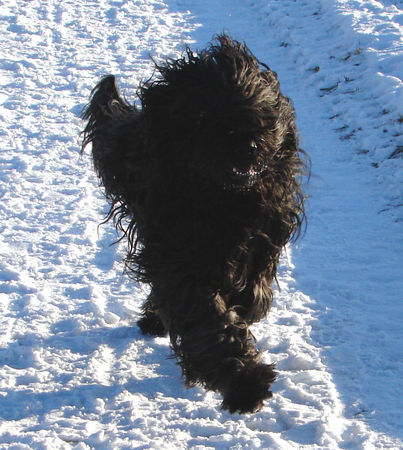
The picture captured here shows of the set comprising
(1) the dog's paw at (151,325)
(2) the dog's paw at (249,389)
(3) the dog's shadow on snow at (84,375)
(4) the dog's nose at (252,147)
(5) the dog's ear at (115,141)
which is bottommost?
(3) the dog's shadow on snow at (84,375)

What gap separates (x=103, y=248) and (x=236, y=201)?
2.09m

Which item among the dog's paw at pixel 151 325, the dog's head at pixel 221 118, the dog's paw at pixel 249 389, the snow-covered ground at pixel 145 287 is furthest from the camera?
the dog's paw at pixel 151 325

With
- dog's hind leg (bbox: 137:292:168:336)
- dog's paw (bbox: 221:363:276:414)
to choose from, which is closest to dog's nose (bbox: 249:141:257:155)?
dog's paw (bbox: 221:363:276:414)

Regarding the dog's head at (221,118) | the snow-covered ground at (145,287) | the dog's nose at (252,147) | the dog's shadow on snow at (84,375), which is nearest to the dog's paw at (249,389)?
the snow-covered ground at (145,287)

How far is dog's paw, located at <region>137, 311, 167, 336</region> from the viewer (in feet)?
12.8

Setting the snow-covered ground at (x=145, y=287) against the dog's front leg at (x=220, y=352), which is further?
the snow-covered ground at (x=145, y=287)

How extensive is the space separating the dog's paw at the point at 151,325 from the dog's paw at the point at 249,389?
1.11 m

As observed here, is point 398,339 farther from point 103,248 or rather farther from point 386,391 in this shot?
point 103,248

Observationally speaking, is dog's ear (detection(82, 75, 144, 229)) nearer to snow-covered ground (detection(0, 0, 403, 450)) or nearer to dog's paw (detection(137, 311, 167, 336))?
dog's paw (detection(137, 311, 167, 336))

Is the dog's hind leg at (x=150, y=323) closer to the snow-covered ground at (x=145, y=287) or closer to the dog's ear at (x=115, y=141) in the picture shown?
the snow-covered ground at (x=145, y=287)

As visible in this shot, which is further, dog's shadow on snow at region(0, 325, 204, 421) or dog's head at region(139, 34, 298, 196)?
dog's shadow on snow at region(0, 325, 204, 421)

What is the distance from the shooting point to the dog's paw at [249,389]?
2.79m

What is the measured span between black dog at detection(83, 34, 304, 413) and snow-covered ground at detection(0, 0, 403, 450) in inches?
16.4

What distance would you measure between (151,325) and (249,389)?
122 cm
